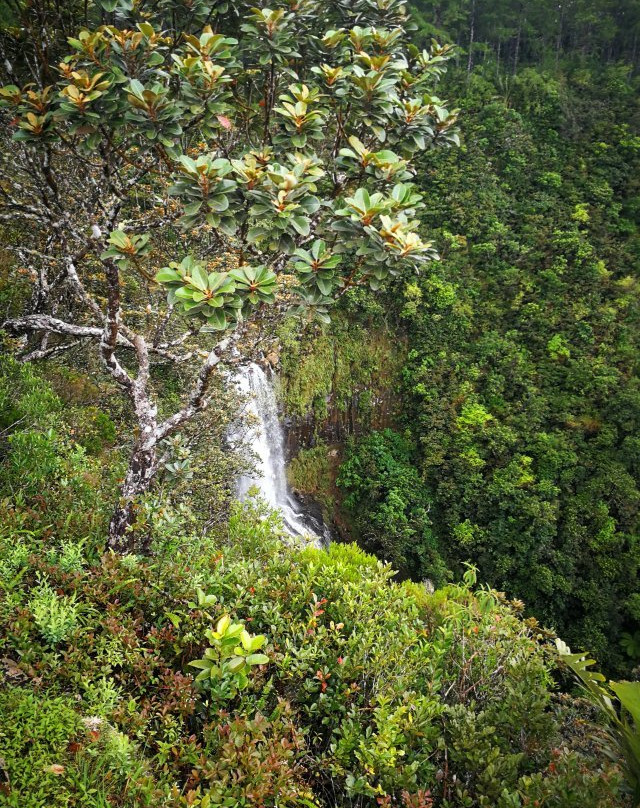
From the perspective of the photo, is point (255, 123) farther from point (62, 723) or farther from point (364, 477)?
point (364, 477)

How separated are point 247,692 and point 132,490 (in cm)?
168

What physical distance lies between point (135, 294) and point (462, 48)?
1969 centimetres

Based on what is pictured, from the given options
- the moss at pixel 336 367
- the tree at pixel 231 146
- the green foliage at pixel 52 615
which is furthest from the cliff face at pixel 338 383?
the green foliage at pixel 52 615

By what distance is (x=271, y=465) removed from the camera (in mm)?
11648

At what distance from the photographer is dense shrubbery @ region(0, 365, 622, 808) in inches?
57.2

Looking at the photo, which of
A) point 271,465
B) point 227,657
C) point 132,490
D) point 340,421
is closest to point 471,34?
point 340,421

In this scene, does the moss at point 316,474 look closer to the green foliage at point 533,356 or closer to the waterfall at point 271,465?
the waterfall at point 271,465

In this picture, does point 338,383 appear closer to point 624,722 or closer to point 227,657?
point 624,722

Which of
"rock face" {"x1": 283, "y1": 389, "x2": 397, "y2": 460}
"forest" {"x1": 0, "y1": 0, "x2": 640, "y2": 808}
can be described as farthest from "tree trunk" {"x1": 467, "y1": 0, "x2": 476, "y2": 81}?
"forest" {"x1": 0, "y1": 0, "x2": 640, "y2": 808}

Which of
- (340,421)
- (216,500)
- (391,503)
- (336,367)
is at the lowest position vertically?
(391,503)

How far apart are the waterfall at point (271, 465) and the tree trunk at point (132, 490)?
6756mm

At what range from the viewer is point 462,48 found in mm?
18875

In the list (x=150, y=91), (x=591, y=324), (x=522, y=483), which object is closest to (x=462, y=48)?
Answer: (x=591, y=324)

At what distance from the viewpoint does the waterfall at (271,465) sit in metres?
10.5
